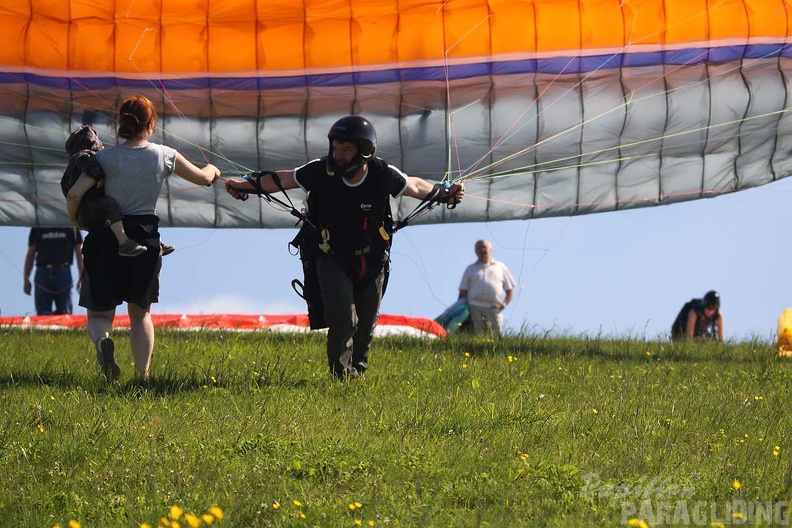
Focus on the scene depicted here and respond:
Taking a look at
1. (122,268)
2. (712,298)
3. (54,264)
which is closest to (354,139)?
(122,268)

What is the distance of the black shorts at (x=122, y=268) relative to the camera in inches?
283

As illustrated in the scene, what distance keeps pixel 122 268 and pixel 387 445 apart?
2.45 meters

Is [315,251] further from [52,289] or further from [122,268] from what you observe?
[52,289]

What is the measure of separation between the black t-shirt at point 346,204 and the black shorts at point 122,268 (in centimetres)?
101

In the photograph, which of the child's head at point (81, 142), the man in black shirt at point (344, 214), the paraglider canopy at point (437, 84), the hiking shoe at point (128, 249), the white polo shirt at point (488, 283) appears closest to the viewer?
the hiking shoe at point (128, 249)

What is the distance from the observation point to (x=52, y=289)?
14.2 m

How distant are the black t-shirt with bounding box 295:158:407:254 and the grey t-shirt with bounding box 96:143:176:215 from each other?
90cm

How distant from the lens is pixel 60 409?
617 cm

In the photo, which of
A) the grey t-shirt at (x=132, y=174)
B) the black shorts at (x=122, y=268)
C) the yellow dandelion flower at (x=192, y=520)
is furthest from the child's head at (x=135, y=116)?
the yellow dandelion flower at (x=192, y=520)

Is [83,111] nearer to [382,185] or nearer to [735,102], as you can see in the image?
[382,185]

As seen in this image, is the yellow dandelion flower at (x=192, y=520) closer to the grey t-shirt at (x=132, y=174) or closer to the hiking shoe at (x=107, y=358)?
the hiking shoe at (x=107, y=358)

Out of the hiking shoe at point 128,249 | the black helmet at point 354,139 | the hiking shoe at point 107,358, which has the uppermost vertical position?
the black helmet at point 354,139

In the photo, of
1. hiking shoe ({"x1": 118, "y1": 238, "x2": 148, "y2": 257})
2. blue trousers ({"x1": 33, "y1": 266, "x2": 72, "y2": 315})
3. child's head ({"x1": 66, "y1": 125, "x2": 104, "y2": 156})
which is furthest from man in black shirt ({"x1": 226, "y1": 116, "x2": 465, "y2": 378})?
blue trousers ({"x1": 33, "y1": 266, "x2": 72, "y2": 315})

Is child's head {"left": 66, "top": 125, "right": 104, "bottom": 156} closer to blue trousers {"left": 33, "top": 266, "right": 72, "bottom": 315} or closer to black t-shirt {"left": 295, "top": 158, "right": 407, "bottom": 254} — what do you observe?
black t-shirt {"left": 295, "top": 158, "right": 407, "bottom": 254}
